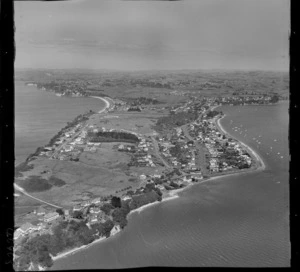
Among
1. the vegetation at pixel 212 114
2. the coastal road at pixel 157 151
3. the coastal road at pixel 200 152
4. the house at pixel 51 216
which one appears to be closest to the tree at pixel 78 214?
the house at pixel 51 216

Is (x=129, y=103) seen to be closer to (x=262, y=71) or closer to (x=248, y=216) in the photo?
(x=262, y=71)

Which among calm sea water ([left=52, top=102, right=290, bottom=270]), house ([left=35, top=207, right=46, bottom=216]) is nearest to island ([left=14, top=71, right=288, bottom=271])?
house ([left=35, top=207, right=46, bottom=216])

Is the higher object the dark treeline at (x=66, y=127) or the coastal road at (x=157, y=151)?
the dark treeline at (x=66, y=127)

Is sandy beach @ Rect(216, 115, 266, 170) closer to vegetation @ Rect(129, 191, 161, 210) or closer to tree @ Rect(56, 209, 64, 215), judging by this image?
vegetation @ Rect(129, 191, 161, 210)

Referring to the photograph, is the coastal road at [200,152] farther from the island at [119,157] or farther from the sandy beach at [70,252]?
the sandy beach at [70,252]

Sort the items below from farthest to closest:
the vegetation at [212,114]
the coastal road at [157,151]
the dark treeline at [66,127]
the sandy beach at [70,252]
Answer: the vegetation at [212,114]
the coastal road at [157,151]
the dark treeline at [66,127]
the sandy beach at [70,252]

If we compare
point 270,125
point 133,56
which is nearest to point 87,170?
point 133,56
